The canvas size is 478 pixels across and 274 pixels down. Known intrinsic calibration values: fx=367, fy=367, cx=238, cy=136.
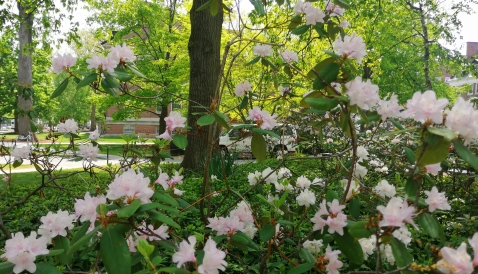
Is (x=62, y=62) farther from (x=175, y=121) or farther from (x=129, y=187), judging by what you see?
(x=129, y=187)

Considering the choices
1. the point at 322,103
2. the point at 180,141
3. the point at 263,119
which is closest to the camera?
the point at 322,103

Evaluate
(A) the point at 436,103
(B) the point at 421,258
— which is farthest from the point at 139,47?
(A) the point at 436,103

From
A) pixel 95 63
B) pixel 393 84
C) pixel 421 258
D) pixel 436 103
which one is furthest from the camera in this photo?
pixel 393 84

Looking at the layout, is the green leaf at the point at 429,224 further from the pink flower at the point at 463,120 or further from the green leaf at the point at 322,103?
the green leaf at the point at 322,103

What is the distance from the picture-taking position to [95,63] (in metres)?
1.41

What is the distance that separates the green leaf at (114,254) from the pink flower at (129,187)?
0.11 meters

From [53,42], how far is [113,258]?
861 centimetres

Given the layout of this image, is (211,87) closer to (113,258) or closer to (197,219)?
(197,219)

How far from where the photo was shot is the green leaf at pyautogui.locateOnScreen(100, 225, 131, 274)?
38.0 inches

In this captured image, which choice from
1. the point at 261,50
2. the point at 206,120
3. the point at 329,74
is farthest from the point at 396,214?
the point at 261,50

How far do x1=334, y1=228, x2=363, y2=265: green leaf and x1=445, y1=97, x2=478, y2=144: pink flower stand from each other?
1.70ft

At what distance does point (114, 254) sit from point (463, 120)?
37.5 inches

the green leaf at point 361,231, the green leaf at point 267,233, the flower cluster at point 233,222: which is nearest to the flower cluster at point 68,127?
the flower cluster at point 233,222

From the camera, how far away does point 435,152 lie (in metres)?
0.98
